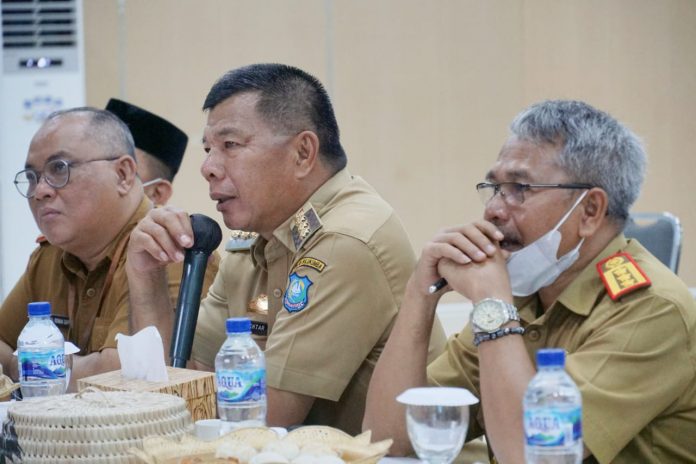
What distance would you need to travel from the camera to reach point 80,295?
118 inches

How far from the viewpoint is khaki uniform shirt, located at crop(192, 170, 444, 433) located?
2.21 m

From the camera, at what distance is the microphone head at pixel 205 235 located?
2.35 metres

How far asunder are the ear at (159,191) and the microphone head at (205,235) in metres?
1.44

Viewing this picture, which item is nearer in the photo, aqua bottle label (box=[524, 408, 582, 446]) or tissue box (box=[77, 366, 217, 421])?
aqua bottle label (box=[524, 408, 582, 446])

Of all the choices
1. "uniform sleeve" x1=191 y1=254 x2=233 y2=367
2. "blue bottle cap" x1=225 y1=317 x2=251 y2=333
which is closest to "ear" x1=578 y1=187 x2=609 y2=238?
"blue bottle cap" x1=225 y1=317 x2=251 y2=333

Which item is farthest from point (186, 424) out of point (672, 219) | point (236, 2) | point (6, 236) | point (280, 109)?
point (236, 2)

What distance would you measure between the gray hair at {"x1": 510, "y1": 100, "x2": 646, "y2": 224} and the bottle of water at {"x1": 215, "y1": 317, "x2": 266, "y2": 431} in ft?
2.31

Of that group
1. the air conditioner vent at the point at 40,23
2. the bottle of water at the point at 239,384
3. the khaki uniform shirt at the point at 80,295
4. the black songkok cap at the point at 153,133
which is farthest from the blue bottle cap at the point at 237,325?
the air conditioner vent at the point at 40,23

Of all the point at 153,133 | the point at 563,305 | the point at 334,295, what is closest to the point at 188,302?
the point at 334,295

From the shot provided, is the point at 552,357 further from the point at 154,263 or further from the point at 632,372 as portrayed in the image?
the point at 154,263

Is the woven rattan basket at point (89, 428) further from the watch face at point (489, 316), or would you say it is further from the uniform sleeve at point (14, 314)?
the uniform sleeve at point (14, 314)

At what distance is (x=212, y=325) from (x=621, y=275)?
47.8 inches

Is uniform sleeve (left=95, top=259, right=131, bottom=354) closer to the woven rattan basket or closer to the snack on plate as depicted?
the woven rattan basket

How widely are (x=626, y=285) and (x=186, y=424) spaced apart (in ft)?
2.75
